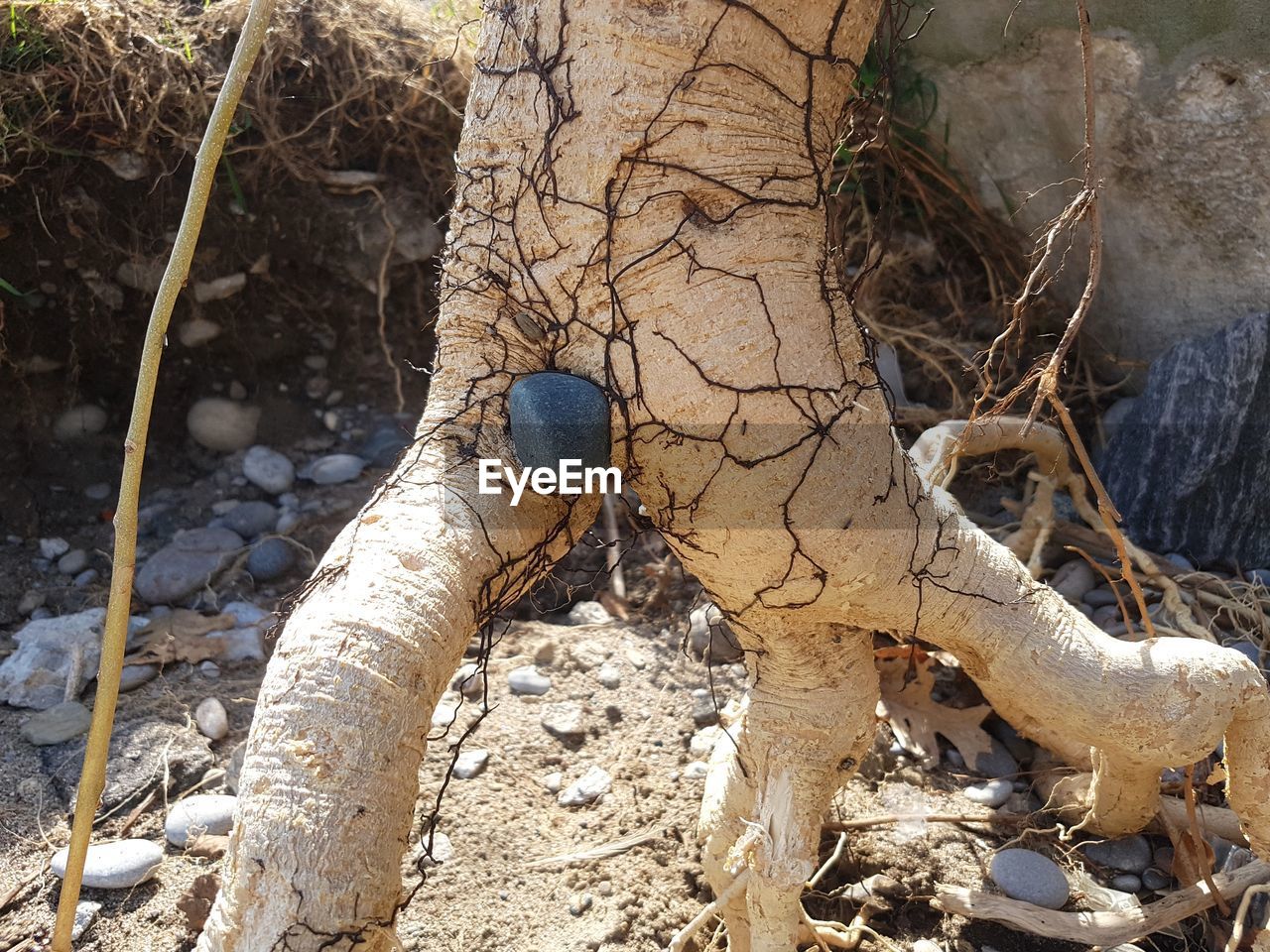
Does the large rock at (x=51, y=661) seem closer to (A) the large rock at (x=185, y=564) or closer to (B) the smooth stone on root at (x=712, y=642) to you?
(A) the large rock at (x=185, y=564)

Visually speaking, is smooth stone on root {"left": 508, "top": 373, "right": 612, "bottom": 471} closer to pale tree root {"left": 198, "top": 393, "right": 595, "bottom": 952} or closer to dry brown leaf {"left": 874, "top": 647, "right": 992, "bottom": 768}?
pale tree root {"left": 198, "top": 393, "right": 595, "bottom": 952}

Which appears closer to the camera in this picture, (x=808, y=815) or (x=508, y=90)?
(x=508, y=90)

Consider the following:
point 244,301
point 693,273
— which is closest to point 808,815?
point 693,273

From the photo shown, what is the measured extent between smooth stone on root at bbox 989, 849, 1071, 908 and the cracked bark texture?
1.47 ft

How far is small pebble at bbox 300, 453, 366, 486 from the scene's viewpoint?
3488mm

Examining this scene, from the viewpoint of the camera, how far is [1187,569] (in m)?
2.80

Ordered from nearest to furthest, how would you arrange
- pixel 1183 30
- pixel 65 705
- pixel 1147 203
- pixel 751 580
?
pixel 751 580 → pixel 65 705 → pixel 1183 30 → pixel 1147 203

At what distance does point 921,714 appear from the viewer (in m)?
2.54

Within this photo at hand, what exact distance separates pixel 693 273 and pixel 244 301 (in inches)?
96.0

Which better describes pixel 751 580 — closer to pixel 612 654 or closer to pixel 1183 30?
pixel 612 654

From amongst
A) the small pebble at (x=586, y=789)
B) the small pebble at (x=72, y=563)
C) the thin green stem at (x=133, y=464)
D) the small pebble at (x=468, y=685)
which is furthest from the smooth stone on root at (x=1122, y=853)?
the small pebble at (x=72, y=563)

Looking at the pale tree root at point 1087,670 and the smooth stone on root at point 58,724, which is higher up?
the pale tree root at point 1087,670

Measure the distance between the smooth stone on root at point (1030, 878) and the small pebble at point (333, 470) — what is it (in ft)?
7.56

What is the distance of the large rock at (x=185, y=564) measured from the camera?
3043mm
